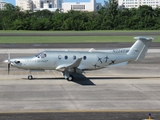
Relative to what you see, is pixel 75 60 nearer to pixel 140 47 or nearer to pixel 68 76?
pixel 68 76

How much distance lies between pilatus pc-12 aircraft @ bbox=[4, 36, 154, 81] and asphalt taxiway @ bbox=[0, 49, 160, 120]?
0.82m

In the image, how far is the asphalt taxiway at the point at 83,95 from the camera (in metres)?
18.1

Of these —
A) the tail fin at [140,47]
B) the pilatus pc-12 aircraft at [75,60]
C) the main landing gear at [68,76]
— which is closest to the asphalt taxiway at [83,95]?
the main landing gear at [68,76]

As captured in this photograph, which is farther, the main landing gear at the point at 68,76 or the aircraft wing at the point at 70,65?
the main landing gear at the point at 68,76

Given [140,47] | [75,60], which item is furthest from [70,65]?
[140,47]

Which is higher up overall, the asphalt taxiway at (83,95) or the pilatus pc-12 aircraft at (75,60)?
the pilatus pc-12 aircraft at (75,60)

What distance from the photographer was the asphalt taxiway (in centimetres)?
1808

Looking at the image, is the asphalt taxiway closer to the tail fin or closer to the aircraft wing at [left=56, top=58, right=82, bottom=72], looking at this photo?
the aircraft wing at [left=56, top=58, right=82, bottom=72]

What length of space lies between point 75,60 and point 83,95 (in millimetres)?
5592

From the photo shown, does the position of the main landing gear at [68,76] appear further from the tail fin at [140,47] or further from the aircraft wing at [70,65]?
the tail fin at [140,47]

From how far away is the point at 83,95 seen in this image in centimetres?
2230

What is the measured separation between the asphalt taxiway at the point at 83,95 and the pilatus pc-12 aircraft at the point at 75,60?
82 cm

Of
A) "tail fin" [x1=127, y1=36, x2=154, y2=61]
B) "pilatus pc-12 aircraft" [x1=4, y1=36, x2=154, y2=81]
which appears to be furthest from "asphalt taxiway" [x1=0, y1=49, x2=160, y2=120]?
"tail fin" [x1=127, y1=36, x2=154, y2=61]
